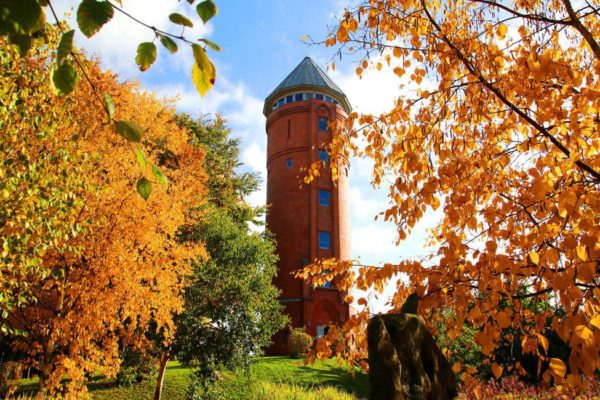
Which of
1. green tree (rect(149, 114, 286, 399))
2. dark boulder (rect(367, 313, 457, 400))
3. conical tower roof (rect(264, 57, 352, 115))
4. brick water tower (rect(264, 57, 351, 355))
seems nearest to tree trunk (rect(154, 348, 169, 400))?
green tree (rect(149, 114, 286, 399))

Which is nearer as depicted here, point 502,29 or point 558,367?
point 558,367

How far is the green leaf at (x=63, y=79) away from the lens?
1.40 metres

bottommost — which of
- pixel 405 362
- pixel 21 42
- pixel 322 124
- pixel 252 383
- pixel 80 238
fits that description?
pixel 252 383

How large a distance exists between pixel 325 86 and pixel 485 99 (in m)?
30.0

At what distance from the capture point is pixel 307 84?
109 feet

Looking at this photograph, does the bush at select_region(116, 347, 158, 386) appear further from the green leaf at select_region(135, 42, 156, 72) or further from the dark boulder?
the green leaf at select_region(135, 42, 156, 72)

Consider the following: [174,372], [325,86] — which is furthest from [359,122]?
[325,86]

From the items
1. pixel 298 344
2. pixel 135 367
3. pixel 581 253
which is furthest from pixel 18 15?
pixel 298 344

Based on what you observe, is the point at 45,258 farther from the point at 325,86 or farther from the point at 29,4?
the point at 325,86

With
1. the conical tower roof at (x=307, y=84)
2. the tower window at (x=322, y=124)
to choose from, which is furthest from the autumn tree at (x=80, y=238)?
the conical tower roof at (x=307, y=84)

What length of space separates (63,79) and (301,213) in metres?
29.2

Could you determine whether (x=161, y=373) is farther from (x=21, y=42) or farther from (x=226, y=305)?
(x=21, y=42)

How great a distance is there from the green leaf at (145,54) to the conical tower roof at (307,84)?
3270 centimetres

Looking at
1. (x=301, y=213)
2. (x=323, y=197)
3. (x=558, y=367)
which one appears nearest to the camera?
(x=558, y=367)
